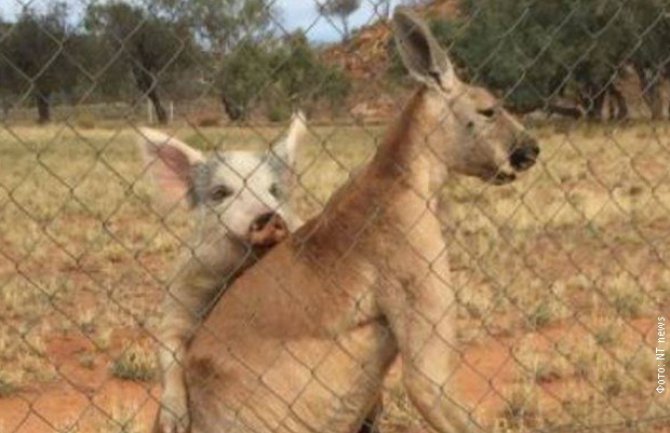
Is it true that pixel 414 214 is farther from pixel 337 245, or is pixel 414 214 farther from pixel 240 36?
pixel 240 36

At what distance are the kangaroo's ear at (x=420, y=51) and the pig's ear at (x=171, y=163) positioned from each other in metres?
1.27

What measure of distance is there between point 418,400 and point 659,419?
7.14 ft

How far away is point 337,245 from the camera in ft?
16.5

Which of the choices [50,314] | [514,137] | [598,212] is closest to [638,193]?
[598,212]

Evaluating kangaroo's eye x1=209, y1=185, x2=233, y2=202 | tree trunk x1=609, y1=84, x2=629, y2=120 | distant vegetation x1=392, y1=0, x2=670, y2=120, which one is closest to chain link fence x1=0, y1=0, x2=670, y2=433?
kangaroo's eye x1=209, y1=185, x2=233, y2=202

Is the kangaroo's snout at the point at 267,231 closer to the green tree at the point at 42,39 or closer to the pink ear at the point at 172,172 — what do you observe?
the pink ear at the point at 172,172

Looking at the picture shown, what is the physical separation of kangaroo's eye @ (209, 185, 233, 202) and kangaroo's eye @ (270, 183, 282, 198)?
192 millimetres

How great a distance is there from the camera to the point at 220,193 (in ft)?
19.4

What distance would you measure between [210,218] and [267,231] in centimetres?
52

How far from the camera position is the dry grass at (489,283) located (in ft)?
24.1

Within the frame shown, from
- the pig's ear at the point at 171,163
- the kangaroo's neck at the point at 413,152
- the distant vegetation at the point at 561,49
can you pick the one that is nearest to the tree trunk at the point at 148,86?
the pig's ear at the point at 171,163

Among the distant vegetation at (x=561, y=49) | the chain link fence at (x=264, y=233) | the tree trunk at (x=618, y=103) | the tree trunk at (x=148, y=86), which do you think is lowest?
the tree trunk at (x=618, y=103)

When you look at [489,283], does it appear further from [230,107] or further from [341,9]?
[341,9]

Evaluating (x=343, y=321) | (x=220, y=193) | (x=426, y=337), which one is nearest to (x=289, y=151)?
(x=220, y=193)
